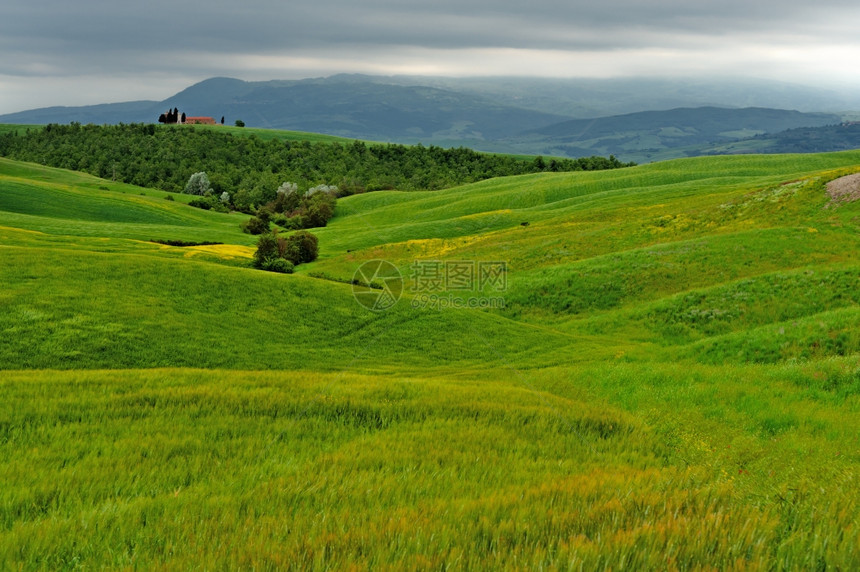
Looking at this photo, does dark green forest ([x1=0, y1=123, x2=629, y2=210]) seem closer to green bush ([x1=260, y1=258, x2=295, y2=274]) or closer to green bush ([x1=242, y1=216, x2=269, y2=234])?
green bush ([x1=242, y1=216, x2=269, y2=234])

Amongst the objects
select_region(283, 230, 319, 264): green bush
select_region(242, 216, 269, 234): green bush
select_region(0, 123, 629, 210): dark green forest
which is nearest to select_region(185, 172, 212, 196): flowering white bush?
select_region(0, 123, 629, 210): dark green forest

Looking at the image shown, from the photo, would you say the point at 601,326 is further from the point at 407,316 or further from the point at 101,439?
the point at 101,439

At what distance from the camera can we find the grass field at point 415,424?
11.9 feet

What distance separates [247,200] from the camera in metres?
139

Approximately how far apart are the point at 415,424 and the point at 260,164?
196240mm

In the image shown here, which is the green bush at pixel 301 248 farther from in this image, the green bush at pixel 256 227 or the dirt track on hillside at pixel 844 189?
the dirt track on hillside at pixel 844 189

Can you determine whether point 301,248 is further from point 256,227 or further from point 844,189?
point 844,189

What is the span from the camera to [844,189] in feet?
139

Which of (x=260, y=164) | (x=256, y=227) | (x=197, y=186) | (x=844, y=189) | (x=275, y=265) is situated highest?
(x=260, y=164)

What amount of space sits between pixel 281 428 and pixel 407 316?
62.8 ft

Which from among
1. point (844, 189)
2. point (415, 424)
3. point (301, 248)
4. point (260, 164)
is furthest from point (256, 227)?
point (260, 164)


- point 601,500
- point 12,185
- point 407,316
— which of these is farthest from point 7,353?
point 12,185

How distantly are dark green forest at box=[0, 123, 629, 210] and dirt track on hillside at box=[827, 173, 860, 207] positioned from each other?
106369mm

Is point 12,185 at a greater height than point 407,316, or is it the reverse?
point 12,185
